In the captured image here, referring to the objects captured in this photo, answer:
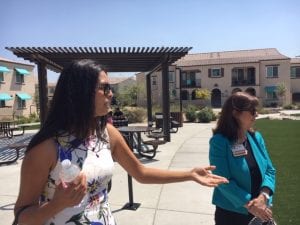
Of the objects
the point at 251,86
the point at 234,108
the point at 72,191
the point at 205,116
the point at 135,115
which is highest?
the point at 251,86

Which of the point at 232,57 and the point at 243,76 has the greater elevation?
the point at 232,57

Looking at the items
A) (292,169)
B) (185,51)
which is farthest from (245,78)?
(292,169)

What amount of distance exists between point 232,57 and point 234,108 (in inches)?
2151

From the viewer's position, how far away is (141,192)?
21.2 feet

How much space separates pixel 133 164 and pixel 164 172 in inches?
7.7

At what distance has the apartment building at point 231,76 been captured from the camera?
51.5m

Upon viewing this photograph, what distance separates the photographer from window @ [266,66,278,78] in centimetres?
5177

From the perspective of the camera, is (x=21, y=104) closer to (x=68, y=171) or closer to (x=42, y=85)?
(x=42, y=85)

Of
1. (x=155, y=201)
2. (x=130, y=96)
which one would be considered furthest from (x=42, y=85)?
(x=130, y=96)

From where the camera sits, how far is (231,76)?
53750 millimetres

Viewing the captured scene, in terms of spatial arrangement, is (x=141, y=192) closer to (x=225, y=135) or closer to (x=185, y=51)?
(x=225, y=135)

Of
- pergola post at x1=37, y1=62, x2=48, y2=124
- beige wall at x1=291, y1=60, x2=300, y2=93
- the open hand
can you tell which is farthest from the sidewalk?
beige wall at x1=291, y1=60, x2=300, y2=93

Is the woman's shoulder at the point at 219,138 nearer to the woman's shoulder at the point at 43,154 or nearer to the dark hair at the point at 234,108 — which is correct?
the dark hair at the point at 234,108

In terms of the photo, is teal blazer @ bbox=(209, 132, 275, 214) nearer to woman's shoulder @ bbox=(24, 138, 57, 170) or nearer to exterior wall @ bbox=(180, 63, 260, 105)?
woman's shoulder @ bbox=(24, 138, 57, 170)
